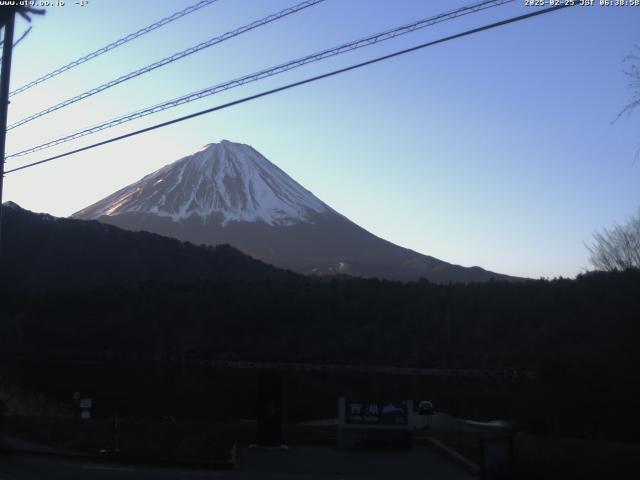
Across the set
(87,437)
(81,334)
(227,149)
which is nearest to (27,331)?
(81,334)

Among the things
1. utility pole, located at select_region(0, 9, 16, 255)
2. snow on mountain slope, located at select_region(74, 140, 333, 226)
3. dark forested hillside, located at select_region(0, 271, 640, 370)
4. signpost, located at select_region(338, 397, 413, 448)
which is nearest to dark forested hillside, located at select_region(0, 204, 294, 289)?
dark forested hillside, located at select_region(0, 271, 640, 370)

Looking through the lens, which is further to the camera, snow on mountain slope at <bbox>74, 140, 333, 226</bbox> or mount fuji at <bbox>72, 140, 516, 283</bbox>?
snow on mountain slope at <bbox>74, 140, 333, 226</bbox>

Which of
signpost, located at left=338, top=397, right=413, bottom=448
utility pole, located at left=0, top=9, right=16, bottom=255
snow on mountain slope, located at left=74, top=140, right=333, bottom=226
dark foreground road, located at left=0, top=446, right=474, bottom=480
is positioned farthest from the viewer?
snow on mountain slope, located at left=74, top=140, right=333, bottom=226

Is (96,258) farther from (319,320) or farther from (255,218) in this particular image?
(255,218)

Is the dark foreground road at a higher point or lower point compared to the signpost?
lower

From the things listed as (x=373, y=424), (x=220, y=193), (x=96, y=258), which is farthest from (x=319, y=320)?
(x=220, y=193)

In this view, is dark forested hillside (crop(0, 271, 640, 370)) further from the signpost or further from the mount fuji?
the mount fuji

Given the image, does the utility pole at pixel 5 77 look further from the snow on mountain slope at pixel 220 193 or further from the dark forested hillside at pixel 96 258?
the snow on mountain slope at pixel 220 193
